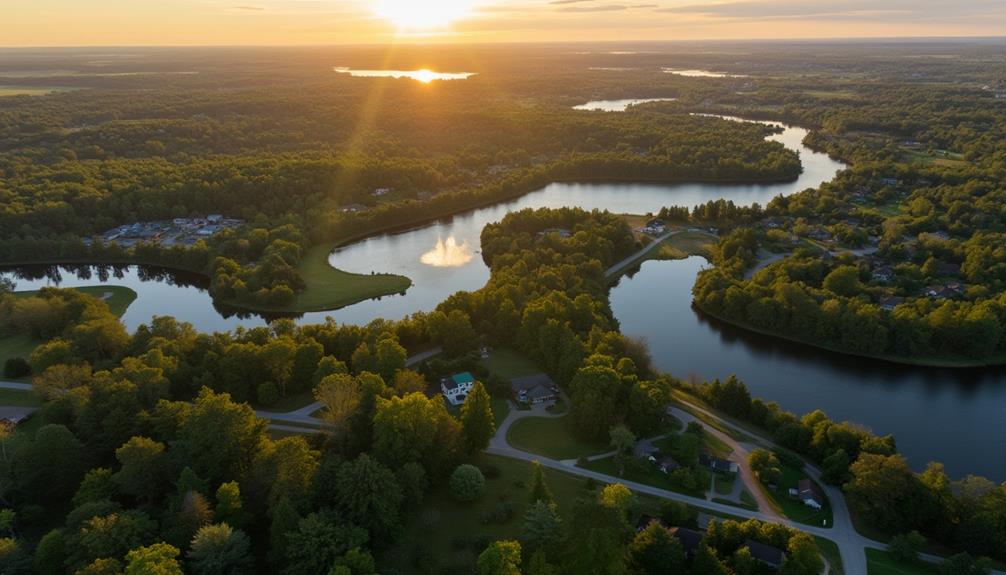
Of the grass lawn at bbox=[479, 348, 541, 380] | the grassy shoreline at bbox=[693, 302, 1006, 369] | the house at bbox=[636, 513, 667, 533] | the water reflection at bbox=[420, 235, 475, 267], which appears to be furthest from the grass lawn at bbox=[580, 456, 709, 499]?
the water reflection at bbox=[420, 235, 475, 267]

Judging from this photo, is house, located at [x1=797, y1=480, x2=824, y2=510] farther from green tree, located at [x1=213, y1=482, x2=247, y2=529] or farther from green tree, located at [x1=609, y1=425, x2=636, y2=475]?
green tree, located at [x1=213, y1=482, x2=247, y2=529]

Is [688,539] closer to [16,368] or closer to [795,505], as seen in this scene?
[795,505]

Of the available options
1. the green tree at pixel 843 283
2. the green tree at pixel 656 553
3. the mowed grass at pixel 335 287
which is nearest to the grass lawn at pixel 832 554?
the green tree at pixel 656 553

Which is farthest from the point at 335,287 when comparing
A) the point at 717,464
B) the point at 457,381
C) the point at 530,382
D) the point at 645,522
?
the point at 645,522

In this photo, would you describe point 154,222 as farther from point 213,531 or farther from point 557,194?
point 213,531

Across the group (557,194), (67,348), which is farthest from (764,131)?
→ (67,348)

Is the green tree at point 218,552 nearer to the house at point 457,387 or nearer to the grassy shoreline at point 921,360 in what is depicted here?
the house at point 457,387
